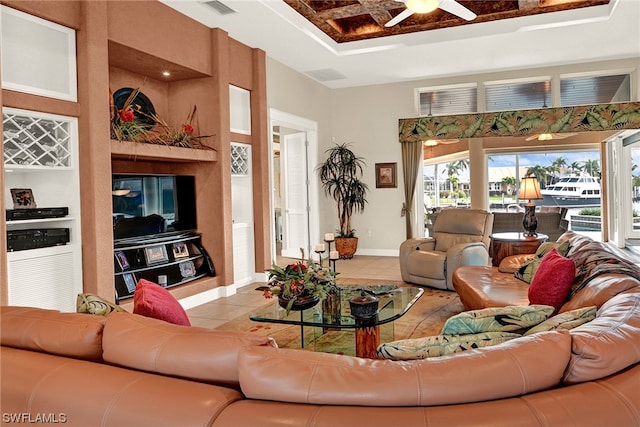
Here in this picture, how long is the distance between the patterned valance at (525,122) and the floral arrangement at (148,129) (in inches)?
162

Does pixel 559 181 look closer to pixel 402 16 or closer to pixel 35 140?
pixel 402 16

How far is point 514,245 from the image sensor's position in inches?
200

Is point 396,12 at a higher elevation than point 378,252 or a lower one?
higher

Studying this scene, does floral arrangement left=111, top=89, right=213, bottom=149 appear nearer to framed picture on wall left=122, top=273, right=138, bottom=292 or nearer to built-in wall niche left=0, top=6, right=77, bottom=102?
built-in wall niche left=0, top=6, right=77, bottom=102

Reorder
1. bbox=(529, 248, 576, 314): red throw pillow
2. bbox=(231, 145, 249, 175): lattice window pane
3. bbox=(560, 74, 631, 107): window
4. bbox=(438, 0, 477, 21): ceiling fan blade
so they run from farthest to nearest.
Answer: bbox=(560, 74, 631, 107): window, bbox=(231, 145, 249, 175): lattice window pane, bbox=(438, 0, 477, 21): ceiling fan blade, bbox=(529, 248, 576, 314): red throw pillow

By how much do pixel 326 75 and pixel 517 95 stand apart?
10.4ft

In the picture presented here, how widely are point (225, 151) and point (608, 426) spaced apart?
16.2 feet

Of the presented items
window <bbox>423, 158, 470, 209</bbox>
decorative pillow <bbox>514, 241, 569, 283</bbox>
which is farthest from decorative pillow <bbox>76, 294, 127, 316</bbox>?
window <bbox>423, 158, 470, 209</bbox>

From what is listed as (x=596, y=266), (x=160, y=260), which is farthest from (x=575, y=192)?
(x=160, y=260)

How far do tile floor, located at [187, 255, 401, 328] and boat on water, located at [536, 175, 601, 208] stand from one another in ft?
15.4

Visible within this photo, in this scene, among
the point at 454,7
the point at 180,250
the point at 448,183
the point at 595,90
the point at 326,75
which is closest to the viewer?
the point at 454,7

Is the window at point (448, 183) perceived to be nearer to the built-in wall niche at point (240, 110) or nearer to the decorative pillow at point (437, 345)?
the built-in wall niche at point (240, 110)

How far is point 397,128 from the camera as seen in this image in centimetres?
839

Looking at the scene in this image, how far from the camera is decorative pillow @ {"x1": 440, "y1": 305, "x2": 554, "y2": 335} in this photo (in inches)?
63.9
